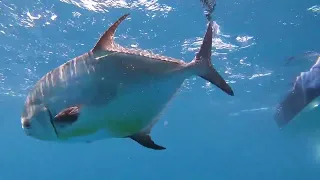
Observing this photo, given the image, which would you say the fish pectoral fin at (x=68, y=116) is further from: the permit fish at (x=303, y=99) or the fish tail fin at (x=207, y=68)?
the permit fish at (x=303, y=99)

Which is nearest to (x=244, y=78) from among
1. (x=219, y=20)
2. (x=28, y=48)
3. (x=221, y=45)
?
(x=221, y=45)

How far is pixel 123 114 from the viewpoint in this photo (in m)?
2.84

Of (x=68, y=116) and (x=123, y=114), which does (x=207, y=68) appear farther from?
(x=68, y=116)

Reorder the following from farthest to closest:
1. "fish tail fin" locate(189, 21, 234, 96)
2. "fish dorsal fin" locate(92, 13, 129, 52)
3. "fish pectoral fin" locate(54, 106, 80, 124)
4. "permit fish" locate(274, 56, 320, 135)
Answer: "permit fish" locate(274, 56, 320, 135) → "fish tail fin" locate(189, 21, 234, 96) → "fish dorsal fin" locate(92, 13, 129, 52) → "fish pectoral fin" locate(54, 106, 80, 124)

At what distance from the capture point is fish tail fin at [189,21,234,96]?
3.13 m

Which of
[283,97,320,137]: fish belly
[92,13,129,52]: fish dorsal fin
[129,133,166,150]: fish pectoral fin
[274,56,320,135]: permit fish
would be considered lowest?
[283,97,320,137]: fish belly

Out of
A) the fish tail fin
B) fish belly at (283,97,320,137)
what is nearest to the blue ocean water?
fish belly at (283,97,320,137)

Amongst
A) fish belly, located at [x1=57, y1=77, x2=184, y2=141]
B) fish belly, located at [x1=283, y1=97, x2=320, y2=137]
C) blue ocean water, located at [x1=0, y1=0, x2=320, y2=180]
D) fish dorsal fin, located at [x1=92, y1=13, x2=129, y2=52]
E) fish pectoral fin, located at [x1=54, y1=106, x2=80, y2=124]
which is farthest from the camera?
fish belly, located at [x1=283, y1=97, x2=320, y2=137]

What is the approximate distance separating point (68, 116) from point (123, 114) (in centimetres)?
45

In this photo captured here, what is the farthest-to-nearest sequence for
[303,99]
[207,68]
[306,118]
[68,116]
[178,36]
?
[306,118], [178,36], [303,99], [207,68], [68,116]

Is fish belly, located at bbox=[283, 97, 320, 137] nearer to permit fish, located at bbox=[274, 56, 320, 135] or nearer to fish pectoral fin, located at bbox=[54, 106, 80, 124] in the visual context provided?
permit fish, located at bbox=[274, 56, 320, 135]

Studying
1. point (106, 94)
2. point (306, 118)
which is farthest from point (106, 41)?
point (306, 118)

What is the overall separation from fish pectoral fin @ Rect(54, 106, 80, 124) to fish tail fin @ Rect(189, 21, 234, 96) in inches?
44.5

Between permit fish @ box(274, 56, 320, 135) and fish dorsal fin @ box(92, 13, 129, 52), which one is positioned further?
permit fish @ box(274, 56, 320, 135)
